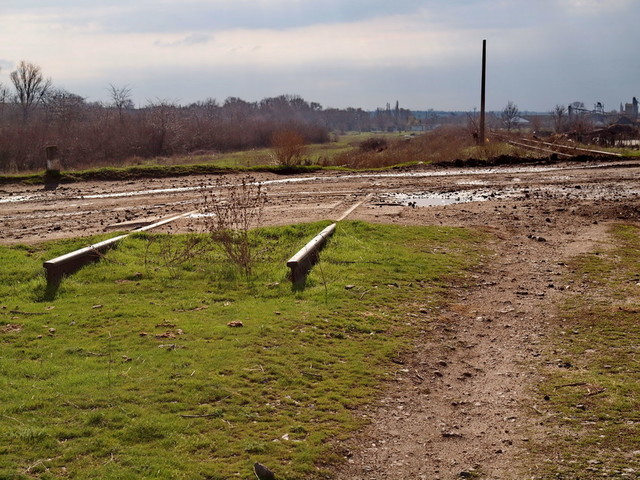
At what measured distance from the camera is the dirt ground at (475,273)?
18.0ft

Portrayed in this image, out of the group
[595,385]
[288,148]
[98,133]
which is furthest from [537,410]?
[98,133]

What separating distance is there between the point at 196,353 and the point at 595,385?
3711mm

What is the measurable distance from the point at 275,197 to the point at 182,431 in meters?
13.2

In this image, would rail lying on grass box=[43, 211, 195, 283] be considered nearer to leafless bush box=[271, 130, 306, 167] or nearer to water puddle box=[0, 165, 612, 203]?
water puddle box=[0, 165, 612, 203]

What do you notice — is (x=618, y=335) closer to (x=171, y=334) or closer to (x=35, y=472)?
(x=171, y=334)

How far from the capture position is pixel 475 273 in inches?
424

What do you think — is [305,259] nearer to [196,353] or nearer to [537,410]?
[196,353]

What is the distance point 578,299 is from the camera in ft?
30.7

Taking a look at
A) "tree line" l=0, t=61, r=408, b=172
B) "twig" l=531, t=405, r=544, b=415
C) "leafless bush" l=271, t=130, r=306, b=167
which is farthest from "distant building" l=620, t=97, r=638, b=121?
"twig" l=531, t=405, r=544, b=415

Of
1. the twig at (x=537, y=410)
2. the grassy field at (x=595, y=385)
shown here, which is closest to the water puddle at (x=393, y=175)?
the grassy field at (x=595, y=385)

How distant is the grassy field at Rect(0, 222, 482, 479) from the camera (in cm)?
502

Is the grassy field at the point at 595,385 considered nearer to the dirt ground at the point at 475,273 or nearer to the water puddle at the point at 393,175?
the dirt ground at the point at 475,273

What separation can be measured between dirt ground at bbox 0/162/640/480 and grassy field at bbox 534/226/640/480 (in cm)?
20

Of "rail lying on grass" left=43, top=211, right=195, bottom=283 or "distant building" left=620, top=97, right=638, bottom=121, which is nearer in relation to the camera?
"rail lying on grass" left=43, top=211, right=195, bottom=283
